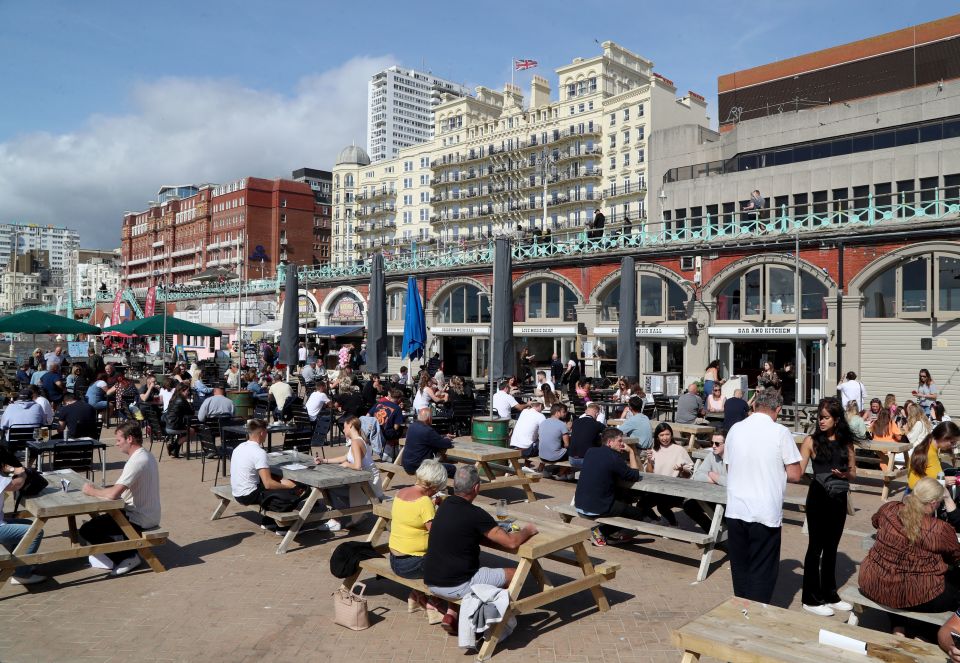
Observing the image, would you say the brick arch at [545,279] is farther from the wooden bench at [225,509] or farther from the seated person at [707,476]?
the wooden bench at [225,509]

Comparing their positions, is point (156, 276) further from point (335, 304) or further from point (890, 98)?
point (890, 98)

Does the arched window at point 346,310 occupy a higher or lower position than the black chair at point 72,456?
higher

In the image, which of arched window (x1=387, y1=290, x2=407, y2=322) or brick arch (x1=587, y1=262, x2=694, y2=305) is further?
arched window (x1=387, y1=290, x2=407, y2=322)

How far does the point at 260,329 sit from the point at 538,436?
2649 centimetres

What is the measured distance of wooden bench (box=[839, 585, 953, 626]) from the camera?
4738 mm

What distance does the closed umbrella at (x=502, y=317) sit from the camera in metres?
14.3

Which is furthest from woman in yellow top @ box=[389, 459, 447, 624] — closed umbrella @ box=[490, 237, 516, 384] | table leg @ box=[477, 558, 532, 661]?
closed umbrella @ box=[490, 237, 516, 384]

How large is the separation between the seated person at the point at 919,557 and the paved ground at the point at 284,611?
100 cm

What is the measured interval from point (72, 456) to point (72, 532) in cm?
244

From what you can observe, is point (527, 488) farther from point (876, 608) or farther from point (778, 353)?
point (778, 353)

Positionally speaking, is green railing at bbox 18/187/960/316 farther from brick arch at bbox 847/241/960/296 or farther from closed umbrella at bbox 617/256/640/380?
closed umbrella at bbox 617/256/640/380

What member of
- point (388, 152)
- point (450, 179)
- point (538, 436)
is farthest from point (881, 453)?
point (388, 152)

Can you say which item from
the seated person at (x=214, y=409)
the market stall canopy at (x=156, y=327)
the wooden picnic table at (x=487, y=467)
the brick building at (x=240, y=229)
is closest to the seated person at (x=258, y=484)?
the wooden picnic table at (x=487, y=467)

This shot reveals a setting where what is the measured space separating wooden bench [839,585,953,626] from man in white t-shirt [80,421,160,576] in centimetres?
600
